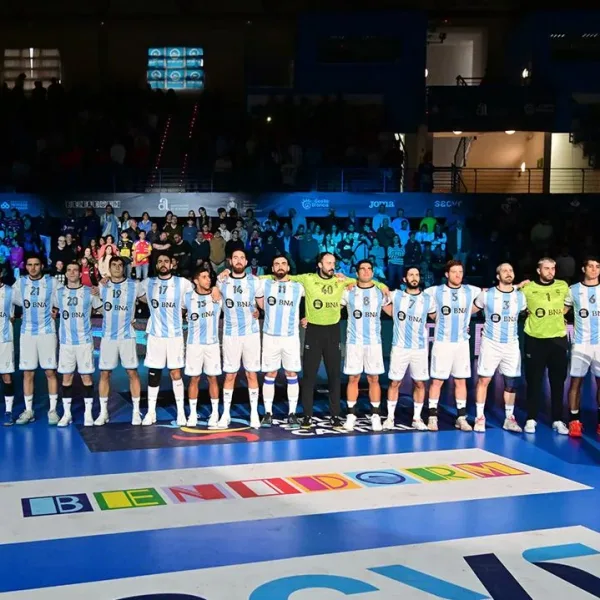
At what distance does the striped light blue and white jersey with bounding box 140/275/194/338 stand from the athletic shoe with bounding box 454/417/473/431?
10.6ft

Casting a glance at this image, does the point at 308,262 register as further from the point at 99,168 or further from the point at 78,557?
the point at 78,557

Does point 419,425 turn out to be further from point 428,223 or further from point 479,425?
point 428,223

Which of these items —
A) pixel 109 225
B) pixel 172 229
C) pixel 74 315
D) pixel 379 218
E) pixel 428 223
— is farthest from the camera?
pixel 428 223

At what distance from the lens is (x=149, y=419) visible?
921 centimetres

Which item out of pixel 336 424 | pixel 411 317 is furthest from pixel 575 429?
pixel 336 424

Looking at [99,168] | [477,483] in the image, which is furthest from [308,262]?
[477,483]

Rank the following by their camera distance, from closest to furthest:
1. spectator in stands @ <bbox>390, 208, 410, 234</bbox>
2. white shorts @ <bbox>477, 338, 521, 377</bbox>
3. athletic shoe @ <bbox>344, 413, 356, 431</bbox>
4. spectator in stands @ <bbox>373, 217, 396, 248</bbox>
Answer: athletic shoe @ <bbox>344, 413, 356, 431</bbox>, white shorts @ <bbox>477, 338, 521, 377</bbox>, spectator in stands @ <bbox>373, 217, 396, 248</bbox>, spectator in stands @ <bbox>390, 208, 410, 234</bbox>

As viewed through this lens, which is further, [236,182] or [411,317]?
[236,182]

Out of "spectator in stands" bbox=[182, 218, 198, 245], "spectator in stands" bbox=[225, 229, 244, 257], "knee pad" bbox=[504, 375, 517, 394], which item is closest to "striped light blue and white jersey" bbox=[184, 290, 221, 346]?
"knee pad" bbox=[504, 375, 517, 394]

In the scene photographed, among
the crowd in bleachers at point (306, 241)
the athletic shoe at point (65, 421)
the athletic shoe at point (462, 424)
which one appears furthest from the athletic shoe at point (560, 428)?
the crowd in bleachers at point (306, 241)

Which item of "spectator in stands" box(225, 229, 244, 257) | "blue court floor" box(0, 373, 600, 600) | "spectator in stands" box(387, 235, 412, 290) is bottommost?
"blue court floor" box(0, 373, 600, 600)

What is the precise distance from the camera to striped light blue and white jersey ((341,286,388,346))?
29.8ft

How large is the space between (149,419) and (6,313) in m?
1.97

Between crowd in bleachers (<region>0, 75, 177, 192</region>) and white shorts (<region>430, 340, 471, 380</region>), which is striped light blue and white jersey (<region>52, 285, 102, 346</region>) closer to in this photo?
white shorts (<region>430, 340, 471, 380</region>)
